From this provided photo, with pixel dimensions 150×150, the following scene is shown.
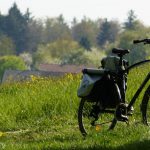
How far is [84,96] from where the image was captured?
783cm

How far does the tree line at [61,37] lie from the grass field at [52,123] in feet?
290

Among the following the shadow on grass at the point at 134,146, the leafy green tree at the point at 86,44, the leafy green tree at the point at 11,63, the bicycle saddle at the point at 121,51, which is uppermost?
the bicycle saddle at the point at 121,51

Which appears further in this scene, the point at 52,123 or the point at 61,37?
the point at 61,37

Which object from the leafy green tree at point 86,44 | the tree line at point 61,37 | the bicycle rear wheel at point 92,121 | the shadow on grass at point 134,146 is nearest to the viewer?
the shadow on grass at point 134,146

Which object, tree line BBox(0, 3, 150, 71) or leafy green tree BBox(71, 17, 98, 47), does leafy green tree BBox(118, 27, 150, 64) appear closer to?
tree line BBox(0, 3, 150, 71)

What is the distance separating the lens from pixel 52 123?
10.2 m

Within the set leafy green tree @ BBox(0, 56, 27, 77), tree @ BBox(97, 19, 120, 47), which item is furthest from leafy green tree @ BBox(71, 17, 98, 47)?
leafy green tree @ BBox(0, 56, 27, 77)

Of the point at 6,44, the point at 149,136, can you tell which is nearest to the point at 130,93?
the point at 149,136

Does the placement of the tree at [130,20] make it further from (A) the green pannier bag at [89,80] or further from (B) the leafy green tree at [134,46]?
(A) the green pannier bag at [89,80]

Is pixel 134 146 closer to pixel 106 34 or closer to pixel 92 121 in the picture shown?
pixel 92 121

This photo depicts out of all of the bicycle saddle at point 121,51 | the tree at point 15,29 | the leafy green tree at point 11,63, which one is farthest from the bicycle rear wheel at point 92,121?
the tree at point 15,29

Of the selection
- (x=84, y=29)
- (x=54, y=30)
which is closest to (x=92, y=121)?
(x=84, y=29)

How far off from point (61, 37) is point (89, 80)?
13457 cm

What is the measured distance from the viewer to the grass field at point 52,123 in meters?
7.10
